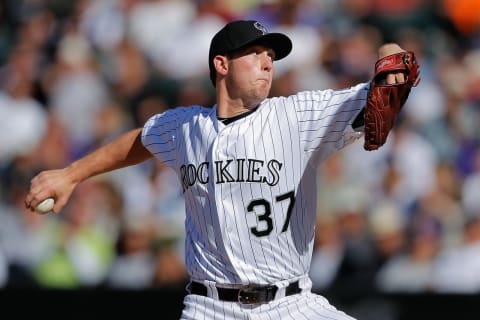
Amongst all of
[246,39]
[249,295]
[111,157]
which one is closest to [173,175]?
[111,157]

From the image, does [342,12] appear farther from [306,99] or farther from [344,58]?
[306,99]

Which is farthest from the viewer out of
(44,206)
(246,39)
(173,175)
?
(173,175)

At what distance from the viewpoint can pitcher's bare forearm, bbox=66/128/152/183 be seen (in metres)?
4.21

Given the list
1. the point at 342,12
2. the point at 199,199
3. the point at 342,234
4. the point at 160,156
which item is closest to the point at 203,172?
the point at 199,199

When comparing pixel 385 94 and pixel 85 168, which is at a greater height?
pixel 385 94

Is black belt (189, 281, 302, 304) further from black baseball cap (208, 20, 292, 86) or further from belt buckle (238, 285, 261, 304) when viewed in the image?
black baseball cap (208, 20, 292, 86)

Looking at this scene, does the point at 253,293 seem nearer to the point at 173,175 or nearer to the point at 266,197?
the point at 266,197

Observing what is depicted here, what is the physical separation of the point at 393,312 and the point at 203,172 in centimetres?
239

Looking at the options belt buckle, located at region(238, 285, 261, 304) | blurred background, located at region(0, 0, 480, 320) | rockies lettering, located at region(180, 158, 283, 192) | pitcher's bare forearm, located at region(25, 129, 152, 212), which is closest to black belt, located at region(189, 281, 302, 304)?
belt buckle, located at region(238, 285, 261, 304)

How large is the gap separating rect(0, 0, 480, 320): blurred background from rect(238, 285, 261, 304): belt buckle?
83.9 inches

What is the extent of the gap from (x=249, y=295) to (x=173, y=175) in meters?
3.44

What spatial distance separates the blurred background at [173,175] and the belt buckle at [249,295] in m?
2.13

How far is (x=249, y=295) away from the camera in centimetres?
366

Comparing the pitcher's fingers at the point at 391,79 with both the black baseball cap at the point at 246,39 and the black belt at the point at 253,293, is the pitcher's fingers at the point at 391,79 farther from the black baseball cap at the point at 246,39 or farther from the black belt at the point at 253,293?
the black belt at the point at 253,293
